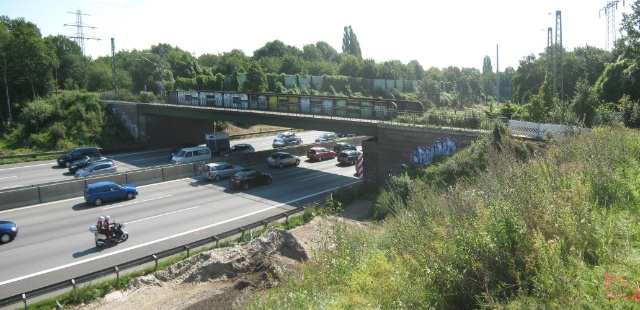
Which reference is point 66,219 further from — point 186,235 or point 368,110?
point 368,110

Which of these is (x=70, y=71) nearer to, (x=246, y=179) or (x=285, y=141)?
(x=285, y=141)

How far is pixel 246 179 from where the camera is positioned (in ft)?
104

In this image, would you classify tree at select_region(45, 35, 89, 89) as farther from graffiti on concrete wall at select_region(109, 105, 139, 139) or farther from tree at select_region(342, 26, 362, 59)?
tree at select_region(342, 26, 362, 59)

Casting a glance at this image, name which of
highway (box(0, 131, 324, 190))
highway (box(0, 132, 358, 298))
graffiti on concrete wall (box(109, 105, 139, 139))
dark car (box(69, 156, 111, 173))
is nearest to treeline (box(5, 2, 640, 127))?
graffiti on concrete wall (box(109, 105, 139, 139))

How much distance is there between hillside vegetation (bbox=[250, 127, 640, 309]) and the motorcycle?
1239 cm

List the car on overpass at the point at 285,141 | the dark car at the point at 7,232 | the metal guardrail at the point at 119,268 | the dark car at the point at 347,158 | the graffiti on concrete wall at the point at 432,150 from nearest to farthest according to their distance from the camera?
the metal guardrail at the point at 119,268
the dark car at the point at 7,232
the graffiti on concrete wall at the point at 432,150
the dark car at the point at 347,158
the car on overpass at the point at 285,141

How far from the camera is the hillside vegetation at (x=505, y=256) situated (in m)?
6.85

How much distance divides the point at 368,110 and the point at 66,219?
19.6 m

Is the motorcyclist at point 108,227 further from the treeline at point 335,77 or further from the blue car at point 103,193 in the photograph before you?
the treeline at point 335,77

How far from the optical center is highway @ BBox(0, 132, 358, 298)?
715 inches

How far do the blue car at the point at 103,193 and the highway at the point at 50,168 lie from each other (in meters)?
8.96

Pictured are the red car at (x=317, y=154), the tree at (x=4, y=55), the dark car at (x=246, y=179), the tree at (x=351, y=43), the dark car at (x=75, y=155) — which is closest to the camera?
the dark car at (x=246, y=179)

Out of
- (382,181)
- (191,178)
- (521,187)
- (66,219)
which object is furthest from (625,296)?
(191,178)

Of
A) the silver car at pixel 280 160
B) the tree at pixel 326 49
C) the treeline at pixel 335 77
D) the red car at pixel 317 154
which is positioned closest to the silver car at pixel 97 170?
the silver car at pixel 280 160
